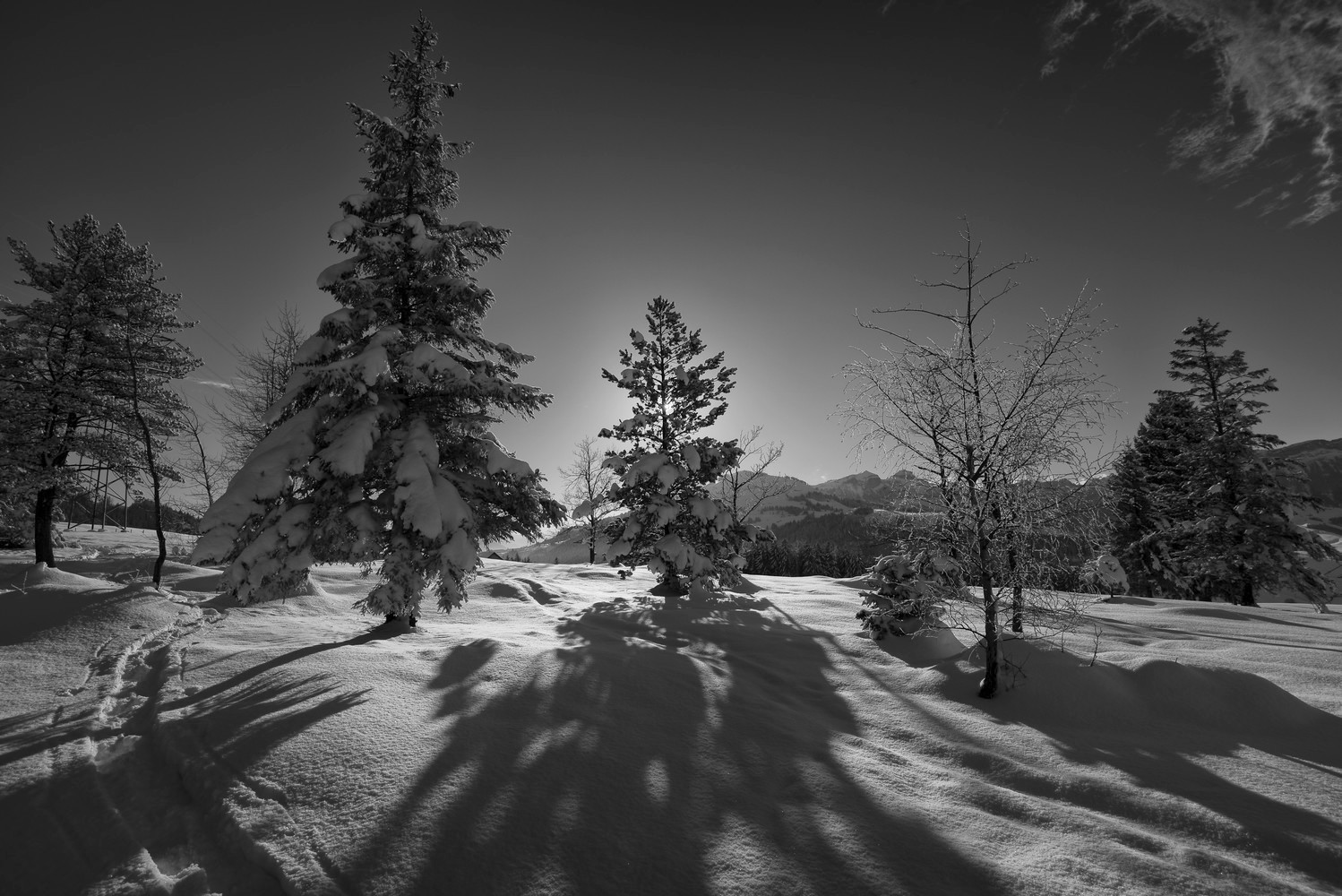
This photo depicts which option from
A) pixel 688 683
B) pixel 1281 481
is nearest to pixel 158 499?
pixel 688 683

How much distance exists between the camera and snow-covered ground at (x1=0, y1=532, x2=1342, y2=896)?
2.93 metres

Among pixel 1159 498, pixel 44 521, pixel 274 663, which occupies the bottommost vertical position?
pixel 274 663

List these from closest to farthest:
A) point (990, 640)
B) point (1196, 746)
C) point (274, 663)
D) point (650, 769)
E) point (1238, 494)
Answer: point (650, 769), point (1196, 746), point (990, 640), point (274, 663), point (1238, 494)

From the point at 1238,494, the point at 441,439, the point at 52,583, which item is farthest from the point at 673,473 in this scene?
the point at 1238,494

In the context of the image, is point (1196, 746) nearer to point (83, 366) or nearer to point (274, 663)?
point (274, 663)

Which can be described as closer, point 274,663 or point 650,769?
point 650,769

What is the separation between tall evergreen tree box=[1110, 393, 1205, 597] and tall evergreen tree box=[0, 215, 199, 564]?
37.9 m

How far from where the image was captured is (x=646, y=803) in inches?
139

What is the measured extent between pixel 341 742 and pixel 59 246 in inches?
937

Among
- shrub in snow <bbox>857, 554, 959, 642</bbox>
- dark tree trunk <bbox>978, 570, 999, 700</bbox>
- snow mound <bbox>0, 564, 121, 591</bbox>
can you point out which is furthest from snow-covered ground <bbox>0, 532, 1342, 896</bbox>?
snow mound <bbox>0, 564, 121, 591</bbox>

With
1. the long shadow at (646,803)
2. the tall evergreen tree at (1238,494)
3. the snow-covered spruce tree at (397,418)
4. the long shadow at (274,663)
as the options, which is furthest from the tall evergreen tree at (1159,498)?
the long shadow at (274,663)

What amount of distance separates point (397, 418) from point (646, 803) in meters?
8.17

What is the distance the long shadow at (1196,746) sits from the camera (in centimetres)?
339

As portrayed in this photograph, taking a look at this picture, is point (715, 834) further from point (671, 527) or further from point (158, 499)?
point (158, 499)
